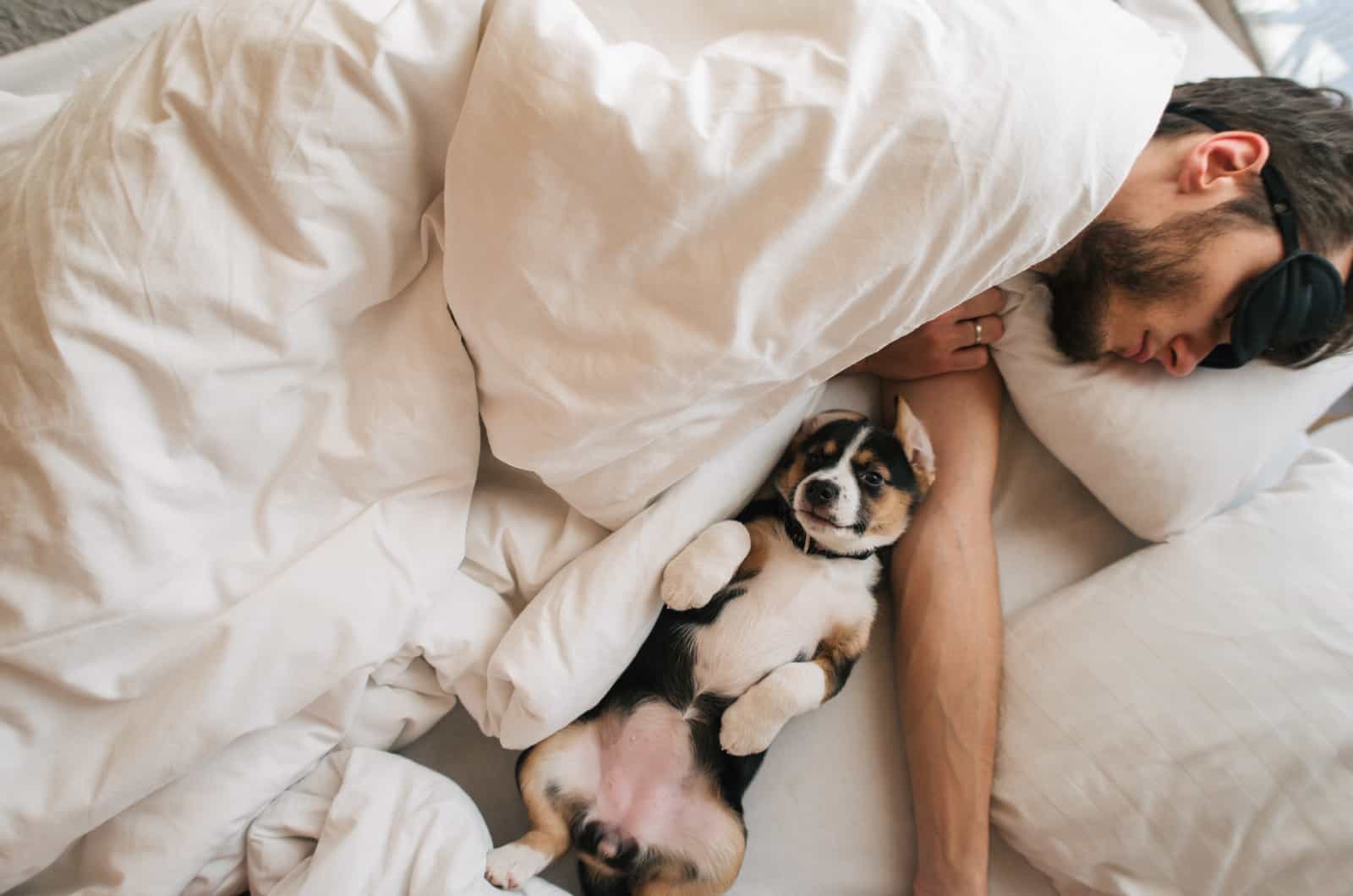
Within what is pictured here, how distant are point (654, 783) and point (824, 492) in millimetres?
451

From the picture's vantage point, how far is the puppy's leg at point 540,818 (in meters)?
0.96

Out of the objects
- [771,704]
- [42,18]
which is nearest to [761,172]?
[771,704]

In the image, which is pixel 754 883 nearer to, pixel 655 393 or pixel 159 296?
pixel 655 393

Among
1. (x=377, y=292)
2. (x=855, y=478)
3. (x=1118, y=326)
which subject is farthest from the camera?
(x=855, y=478)

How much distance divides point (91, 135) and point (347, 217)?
24cm

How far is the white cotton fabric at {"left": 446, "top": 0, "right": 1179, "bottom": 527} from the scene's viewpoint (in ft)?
2.26

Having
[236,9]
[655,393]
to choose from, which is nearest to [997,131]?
[655,393]

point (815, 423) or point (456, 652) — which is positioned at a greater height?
point (815, 423)

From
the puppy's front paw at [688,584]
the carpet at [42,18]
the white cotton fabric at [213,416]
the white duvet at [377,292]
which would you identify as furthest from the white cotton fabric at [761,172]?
the carpet at [42,18]

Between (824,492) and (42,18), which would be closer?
(824,492)

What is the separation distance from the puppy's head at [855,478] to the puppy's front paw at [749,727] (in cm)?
25

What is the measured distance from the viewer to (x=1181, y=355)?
0.98 m

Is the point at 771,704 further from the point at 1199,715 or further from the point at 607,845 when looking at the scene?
the point at 1199,715

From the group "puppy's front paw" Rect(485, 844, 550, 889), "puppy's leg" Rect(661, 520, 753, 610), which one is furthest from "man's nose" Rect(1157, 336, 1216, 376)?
"puppy's front paw" Rect(485, 844, 550, 889)
